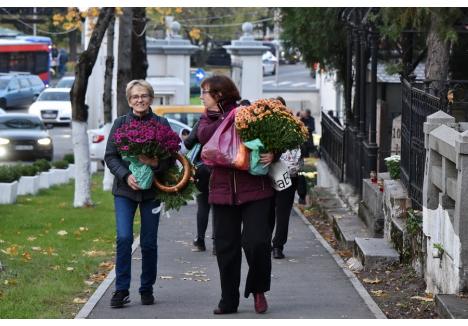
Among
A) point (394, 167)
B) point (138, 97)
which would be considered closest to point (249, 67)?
point (394, 167)

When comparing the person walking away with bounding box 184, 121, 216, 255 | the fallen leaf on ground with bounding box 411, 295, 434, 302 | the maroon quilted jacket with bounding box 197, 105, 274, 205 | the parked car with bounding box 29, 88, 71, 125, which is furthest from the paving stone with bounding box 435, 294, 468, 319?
the parked car with bounding box 29, 88, 71, 125

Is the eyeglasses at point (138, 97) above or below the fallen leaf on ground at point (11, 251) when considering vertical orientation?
above

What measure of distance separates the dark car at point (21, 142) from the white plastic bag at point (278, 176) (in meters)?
23.5

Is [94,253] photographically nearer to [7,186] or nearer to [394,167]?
[394,167]

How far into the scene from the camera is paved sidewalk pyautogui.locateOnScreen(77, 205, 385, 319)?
8.81m

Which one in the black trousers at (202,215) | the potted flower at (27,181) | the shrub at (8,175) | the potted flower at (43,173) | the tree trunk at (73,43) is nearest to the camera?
the black trousers at (202,215)

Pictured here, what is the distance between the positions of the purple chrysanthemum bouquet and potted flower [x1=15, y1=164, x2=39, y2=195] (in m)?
12.0

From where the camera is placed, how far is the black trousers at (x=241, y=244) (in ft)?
27.9

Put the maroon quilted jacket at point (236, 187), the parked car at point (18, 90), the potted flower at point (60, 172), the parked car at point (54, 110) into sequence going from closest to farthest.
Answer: the maroon quilted jacket at point (236, 187) → the potted flower at point (60, 172) → the parked car at point (54, 110) → the parked car at point (18, 90)

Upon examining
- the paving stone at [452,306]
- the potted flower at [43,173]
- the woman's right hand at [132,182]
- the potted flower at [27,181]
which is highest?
the woman's right hand at [132,182]

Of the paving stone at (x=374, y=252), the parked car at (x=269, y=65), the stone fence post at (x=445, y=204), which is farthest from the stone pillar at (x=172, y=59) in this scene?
the parked car at (x=269, y=65)

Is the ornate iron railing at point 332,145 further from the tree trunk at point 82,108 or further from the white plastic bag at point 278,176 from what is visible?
the white plastic bag at point 278,176

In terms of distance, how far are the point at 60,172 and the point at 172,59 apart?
44.9 feet
